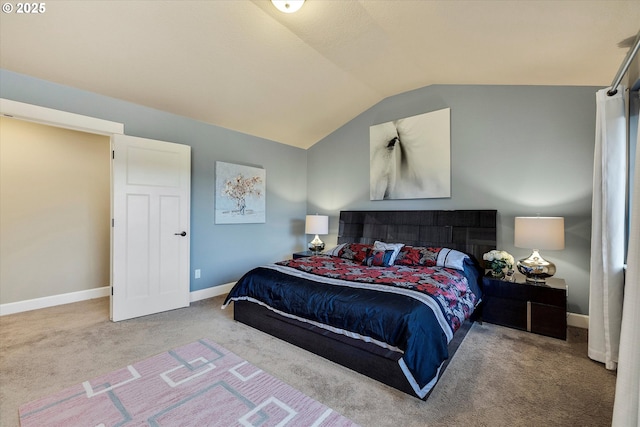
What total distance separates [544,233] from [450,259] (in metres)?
0.88

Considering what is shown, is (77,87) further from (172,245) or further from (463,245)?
(463,245)

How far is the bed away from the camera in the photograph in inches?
71.8

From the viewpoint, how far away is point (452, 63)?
2.98 meters

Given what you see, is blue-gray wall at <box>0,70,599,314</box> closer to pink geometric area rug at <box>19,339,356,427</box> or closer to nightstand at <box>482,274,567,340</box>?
nightstand at <box>482,274,567,340</box>

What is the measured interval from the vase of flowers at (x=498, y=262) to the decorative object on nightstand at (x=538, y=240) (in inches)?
4.4

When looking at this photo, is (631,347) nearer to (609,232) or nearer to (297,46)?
(609,232)

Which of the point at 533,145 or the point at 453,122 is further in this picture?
the point at 453,122

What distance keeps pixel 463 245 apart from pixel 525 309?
36.4 inches

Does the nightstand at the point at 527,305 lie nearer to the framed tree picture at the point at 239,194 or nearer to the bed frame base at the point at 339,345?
the bed frame base at the point at 339,345

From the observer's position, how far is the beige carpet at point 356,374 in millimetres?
1669

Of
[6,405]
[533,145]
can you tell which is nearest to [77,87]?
[6,405]

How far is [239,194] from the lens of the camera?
4.28 metres

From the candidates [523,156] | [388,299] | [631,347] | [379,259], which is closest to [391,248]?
[379,259]

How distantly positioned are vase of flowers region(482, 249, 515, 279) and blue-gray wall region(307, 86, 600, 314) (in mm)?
323
